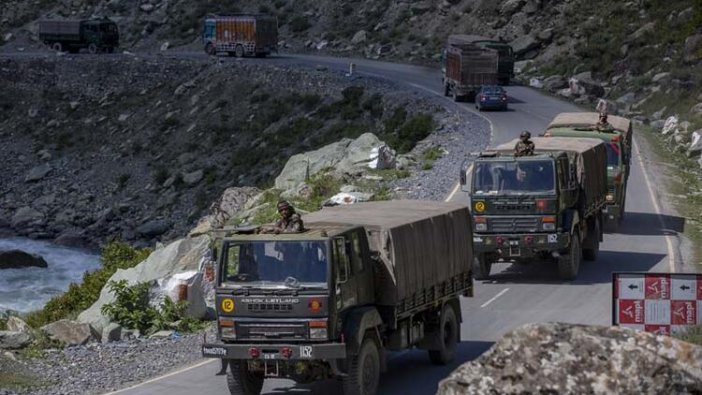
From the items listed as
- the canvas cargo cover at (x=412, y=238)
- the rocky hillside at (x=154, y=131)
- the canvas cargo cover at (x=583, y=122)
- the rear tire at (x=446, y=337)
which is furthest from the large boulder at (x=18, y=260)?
the rear tire at (x=446, y=337)

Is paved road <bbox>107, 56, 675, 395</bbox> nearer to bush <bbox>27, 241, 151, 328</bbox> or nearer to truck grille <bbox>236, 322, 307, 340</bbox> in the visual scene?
truck grille <bbox>236, 322, 307, 340</bbox>

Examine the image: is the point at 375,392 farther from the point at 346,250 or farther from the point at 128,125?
the point at 128,125

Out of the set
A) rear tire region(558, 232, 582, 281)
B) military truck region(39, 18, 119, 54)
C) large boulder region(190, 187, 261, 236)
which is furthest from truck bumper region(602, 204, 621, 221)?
military truck region(39, 18, 119, 54)

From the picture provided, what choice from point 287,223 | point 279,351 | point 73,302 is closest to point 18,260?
point 73,302

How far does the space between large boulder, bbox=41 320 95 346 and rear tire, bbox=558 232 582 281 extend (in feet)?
31.2

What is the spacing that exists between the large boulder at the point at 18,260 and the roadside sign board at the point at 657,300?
130ft

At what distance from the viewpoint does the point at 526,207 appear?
26078 millimetres

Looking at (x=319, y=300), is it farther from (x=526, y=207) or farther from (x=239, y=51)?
(x=239, y=51)

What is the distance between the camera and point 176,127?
7794cm

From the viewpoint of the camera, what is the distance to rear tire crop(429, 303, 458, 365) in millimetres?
18938

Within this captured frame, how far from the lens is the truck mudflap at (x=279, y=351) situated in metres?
15.5

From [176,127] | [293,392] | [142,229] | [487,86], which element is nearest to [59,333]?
[293,392]

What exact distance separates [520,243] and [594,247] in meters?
3.53

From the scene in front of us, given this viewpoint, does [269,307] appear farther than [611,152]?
No
